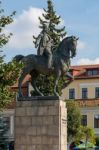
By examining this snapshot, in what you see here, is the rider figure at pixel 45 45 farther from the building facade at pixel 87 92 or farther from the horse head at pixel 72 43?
the building facade at pixel 87 92

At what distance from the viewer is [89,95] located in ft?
246

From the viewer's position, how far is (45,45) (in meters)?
27.8

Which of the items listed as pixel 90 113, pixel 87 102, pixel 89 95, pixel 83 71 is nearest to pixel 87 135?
pixel 90 113

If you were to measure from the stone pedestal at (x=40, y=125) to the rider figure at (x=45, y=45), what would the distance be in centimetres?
171

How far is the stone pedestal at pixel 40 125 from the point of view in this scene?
27.2 meters

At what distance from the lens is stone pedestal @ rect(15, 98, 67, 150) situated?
89.4 feet

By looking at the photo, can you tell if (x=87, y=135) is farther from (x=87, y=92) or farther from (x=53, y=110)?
(x=53, y=110)

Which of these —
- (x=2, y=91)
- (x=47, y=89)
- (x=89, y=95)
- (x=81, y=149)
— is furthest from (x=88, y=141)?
(x=2, y=91)

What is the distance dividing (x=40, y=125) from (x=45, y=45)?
3234 mm

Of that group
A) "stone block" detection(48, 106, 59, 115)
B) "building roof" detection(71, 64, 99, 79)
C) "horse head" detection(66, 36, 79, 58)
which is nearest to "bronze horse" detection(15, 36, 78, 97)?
"horse head" detection(66, 36, 79, 58)

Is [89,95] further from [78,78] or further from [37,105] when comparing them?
[37,105]

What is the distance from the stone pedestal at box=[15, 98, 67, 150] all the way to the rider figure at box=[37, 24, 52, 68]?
171 centimetres

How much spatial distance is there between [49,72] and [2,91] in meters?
6.81

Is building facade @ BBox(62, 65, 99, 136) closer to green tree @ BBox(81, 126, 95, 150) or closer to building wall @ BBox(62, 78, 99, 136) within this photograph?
building wall @ BBox(62, 78, 99, 136)
